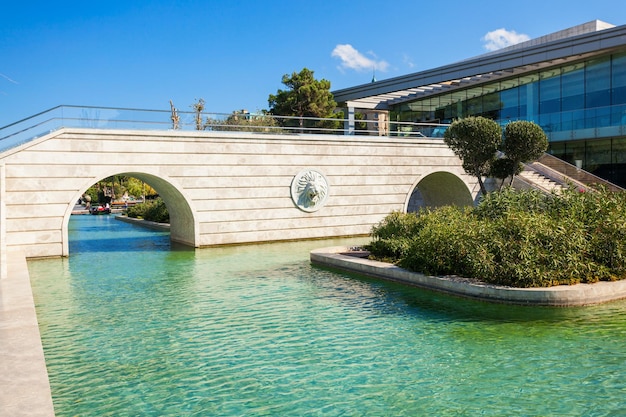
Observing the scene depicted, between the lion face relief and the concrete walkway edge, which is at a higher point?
the lion face relief

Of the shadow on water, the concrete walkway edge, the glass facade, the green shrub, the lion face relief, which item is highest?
the glass facade

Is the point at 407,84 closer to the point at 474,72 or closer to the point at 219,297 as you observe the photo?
the point at 474,72

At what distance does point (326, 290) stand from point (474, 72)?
79.8 ft

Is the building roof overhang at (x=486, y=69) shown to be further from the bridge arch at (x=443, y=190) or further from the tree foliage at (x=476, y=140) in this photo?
the tree foliage at (x=476, y=140)

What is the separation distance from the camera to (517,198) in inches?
697

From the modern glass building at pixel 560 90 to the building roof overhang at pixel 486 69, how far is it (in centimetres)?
Answer: 5

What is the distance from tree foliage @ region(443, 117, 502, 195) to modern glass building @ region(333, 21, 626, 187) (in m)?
5.53

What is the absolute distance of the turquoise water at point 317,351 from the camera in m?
6.69

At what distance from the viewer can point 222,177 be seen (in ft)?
75.3

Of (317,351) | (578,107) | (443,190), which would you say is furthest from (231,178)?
(578,107)

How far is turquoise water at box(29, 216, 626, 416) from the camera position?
6.69 m

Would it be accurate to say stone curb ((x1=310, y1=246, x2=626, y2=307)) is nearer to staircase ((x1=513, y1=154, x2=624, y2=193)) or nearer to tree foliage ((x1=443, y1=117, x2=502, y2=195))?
tree foliage ((x1=443, y1=117, x2=502, y2=195))

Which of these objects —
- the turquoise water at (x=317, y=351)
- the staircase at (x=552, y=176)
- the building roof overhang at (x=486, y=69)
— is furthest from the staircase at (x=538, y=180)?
the turquoise water at (x=317, y=351)

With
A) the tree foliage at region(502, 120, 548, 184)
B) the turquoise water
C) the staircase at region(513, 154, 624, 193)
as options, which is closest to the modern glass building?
the staircase at region(513, 154, 624, 193)
